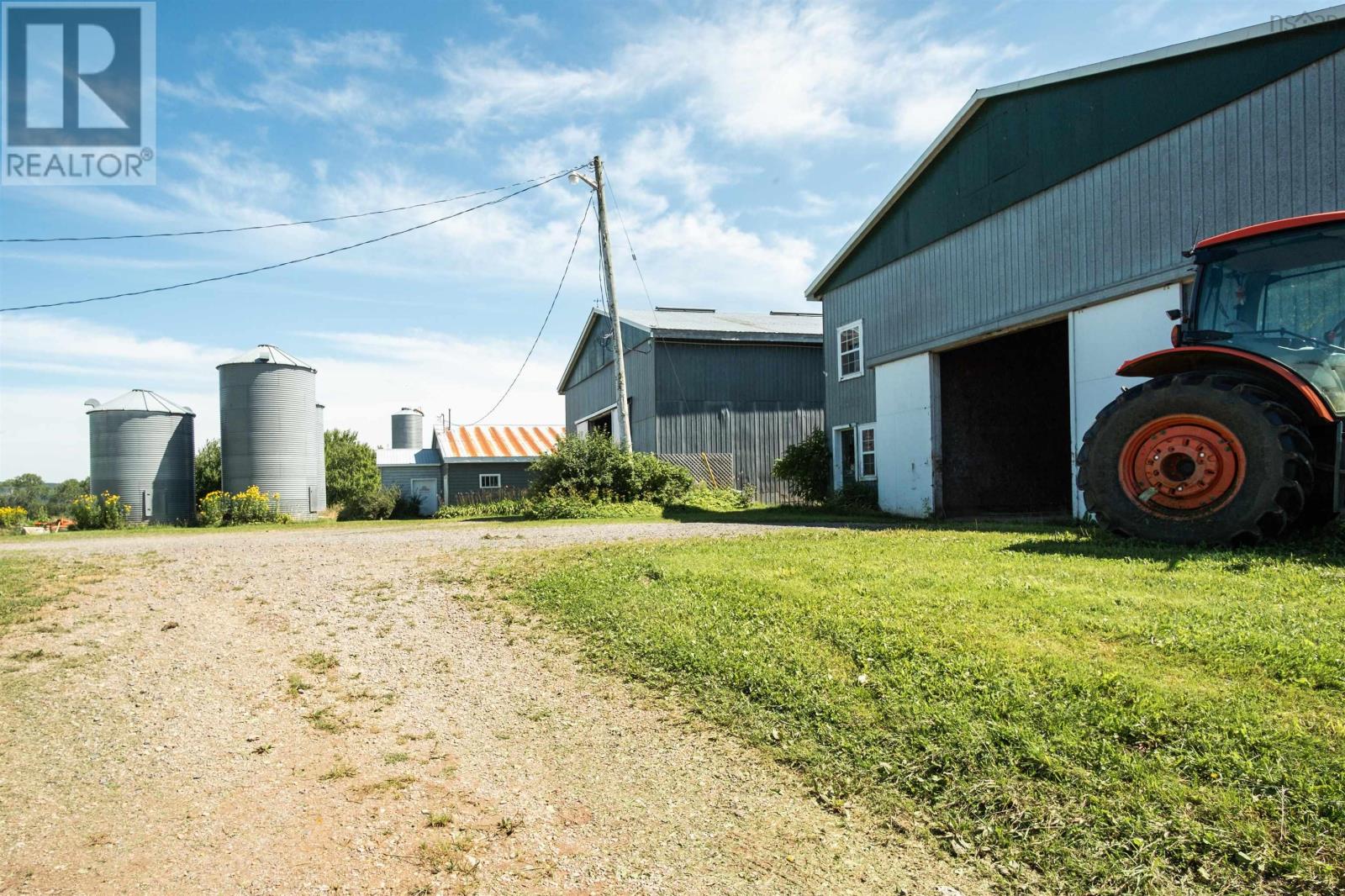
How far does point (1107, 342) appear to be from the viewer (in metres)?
12.5

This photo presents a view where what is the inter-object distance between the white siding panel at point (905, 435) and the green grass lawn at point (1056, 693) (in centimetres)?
941

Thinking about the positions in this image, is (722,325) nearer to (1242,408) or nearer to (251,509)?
(251,509)

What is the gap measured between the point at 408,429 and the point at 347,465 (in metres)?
8.21

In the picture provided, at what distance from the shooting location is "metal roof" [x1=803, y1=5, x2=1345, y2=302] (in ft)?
33.5

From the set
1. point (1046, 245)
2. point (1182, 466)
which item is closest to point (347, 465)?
point (1046, 245)

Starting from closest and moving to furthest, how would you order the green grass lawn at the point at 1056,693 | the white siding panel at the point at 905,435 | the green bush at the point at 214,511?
the green grass lawn at the point at 1056,693
the white siding panel at the point at 905,435
the green bush at the point at 214,511

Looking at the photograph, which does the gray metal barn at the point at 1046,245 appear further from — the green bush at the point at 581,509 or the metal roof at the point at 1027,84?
the green bush at the point at 581,509

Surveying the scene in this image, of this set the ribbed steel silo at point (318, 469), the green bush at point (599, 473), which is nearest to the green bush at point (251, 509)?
the ribbed steel silo at point (318, 469)

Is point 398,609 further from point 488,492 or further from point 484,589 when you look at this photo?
point 488,492

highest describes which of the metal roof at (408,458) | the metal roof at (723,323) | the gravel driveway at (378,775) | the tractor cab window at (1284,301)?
the metal roof at (723,323)

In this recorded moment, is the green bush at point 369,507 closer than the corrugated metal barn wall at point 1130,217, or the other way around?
the corrugated metal barn wall at point 1130,217

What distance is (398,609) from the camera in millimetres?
7465

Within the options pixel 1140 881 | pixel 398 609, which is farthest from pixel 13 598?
pixel 1140 881

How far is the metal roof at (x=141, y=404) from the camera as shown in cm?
2919
